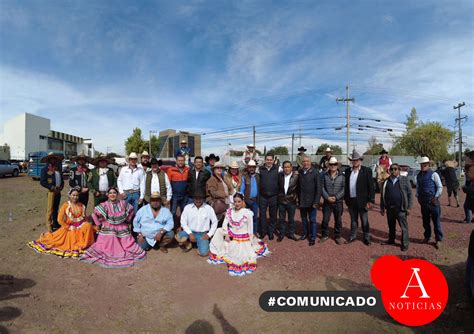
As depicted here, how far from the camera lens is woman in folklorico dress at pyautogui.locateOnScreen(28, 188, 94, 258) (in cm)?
507

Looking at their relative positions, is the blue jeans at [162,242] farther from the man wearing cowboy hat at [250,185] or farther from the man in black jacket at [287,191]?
the man in black jacket at [287,191]

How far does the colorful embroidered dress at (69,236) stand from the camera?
506 cm

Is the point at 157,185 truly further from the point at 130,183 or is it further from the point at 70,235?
the point at 70,235

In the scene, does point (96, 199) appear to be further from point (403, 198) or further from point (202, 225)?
point (403, 198)

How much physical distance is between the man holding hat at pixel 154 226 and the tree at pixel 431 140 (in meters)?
38.0

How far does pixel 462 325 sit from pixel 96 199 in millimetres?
6745

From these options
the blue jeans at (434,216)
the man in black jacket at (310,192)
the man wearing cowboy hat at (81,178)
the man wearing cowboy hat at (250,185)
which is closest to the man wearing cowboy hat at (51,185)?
the man wearing cowboy hat at (81,178)

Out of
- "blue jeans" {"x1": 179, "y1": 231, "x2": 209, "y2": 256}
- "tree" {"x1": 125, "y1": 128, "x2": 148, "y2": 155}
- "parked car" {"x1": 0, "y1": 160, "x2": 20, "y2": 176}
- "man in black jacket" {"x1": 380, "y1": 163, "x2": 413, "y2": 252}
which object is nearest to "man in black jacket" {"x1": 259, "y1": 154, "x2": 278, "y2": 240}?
"blue jeans" {"x1": 179, "y1": 231, "x2": 209, "y2": 256}

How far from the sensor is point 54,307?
10.8 ft

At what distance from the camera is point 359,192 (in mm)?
5543

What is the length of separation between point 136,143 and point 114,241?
50009 mm

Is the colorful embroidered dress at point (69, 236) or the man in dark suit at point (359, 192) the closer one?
the colorful embroidered dress at point (69, 236)

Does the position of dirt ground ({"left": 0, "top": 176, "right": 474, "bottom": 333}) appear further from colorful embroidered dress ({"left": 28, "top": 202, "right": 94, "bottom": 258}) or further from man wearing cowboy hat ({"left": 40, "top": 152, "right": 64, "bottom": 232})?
man wearing cowboy hat ({"left": 40, "top": 152, "right": 64, "bottom": 232})

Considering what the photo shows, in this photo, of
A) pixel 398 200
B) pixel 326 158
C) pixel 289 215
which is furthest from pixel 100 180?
pixel 398 200
